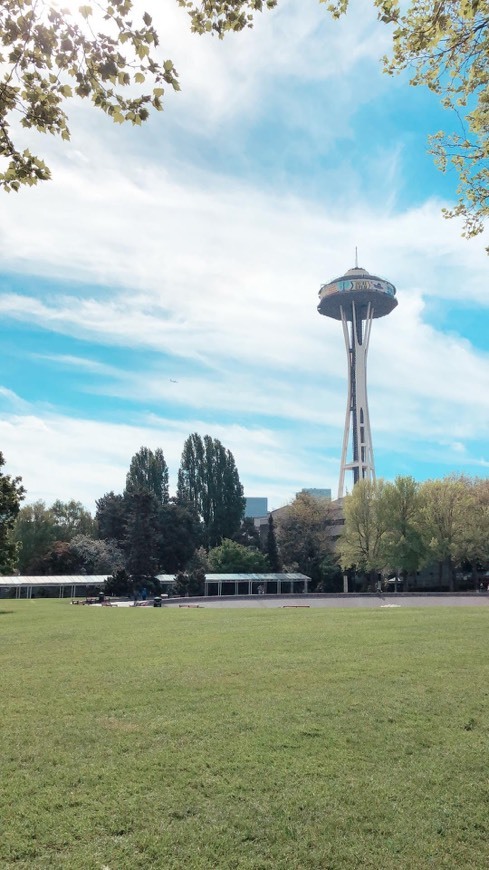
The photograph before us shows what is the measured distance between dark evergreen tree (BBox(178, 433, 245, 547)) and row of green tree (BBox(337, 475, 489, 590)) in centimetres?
1461

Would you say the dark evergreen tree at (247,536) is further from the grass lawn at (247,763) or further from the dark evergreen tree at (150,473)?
the grass lawn at (247,763)

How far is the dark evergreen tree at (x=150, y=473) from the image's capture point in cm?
7344

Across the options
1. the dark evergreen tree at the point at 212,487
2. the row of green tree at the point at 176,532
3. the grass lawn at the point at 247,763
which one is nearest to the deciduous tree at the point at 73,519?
the row of green tree at the point at 176,532

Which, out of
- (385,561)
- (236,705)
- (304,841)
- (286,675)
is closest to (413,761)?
(304,841)

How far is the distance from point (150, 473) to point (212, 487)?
Answer: 8018 mm

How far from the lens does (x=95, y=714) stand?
831 centimetres

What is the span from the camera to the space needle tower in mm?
102438

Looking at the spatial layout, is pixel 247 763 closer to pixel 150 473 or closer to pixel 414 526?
pixel 414 526

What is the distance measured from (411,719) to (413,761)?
1344 mm

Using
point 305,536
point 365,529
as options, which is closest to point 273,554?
point 305,536

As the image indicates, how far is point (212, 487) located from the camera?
7181 centimetres

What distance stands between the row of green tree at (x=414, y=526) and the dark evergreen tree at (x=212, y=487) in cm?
1461

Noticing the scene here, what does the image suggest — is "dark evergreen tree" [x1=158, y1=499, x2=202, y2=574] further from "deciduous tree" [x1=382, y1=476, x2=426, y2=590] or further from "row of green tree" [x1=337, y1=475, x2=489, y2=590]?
"deciduous tree" [x1=382, y1=476, x2=426, y2=590]

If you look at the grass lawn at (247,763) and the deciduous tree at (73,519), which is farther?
the deciduous tree at (73,519)
